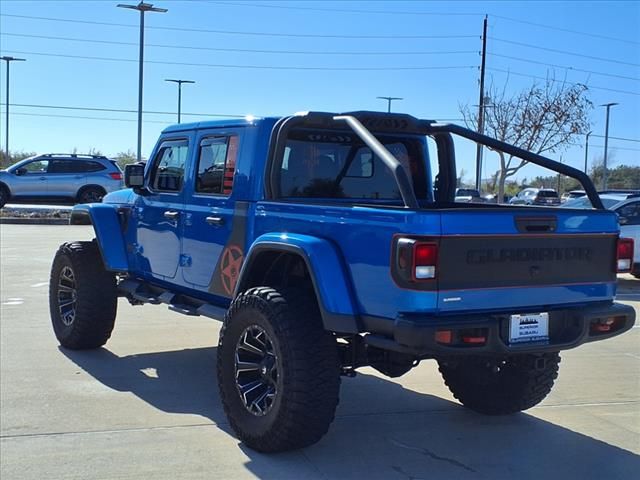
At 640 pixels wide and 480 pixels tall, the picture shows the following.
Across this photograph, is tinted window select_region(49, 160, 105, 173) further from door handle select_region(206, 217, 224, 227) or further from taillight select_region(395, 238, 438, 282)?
taillight select_region(395, 238, 438, 282)

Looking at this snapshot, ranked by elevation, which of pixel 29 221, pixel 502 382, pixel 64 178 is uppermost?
pixel 64 178

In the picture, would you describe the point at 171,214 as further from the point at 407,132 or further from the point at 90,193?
the point at 90,193

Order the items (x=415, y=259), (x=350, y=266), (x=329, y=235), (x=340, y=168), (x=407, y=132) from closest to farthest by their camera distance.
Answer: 1. (x=415, y=259)
2. (x=350, y=266)
3. (x=329, y=235)
4. (x=340, y=168)
5. (x=407, y=132)

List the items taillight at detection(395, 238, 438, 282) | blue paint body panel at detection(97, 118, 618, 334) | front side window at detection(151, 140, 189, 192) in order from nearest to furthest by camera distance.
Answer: taillight at detection(395, 238, 438, 282)
blue paint body panel at detection(97, 118, 618, 334)
front side window at detection(151, 140, 189, 192)

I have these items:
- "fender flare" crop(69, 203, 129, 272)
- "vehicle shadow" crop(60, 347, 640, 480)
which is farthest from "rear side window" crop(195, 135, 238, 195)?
"vehicle shadow" crop(60, 347, 640, 480)

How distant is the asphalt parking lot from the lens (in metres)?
4.30

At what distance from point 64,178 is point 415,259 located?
22.9m

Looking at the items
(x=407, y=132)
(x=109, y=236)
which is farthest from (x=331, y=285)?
(x=109, y=236)

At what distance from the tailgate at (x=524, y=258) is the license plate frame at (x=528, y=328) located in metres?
0.07

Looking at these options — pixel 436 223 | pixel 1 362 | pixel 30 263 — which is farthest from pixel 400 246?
pixel 30 263

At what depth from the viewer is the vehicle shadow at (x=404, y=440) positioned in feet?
14.1

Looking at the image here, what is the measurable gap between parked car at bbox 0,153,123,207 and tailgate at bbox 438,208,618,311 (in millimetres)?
21836

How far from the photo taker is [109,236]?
666 centimetres

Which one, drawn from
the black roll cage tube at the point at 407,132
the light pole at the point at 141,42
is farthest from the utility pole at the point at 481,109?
the black roll cage tube at the point at 407,132
